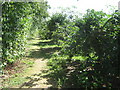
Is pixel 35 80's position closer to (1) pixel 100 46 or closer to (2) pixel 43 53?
(1) pixel 100 46

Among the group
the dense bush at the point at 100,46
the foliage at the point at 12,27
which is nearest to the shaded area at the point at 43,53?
the foliage at the point at 12,27

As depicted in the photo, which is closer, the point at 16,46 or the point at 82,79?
the point at 82,79

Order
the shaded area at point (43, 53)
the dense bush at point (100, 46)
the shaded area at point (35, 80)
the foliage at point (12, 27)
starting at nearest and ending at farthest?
the dense bush at point (100, 46) < the shaded area at point (35, 80) < the foliage at point (12, 27) < the shaded area at point (43, 53)

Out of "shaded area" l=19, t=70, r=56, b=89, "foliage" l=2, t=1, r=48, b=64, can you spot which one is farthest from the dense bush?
"foliage" l=2, t=1, r=48, b=64

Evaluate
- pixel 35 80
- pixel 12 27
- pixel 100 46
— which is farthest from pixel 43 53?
pixel 100 46

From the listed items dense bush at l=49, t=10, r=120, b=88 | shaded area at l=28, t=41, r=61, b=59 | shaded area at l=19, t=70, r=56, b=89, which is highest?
dense bush at l=49, t=10, r=120, b=88

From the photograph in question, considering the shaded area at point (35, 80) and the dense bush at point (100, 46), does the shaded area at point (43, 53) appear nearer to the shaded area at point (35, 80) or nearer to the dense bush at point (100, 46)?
the shaded area at point (35, 80)

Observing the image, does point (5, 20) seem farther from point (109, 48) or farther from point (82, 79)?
point (109, 48)

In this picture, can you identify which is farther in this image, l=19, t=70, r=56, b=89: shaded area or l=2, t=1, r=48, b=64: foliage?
l=2, t=1, r=48, b=64: foliage

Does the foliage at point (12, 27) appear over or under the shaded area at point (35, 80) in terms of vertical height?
over

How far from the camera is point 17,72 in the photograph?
16.6 ft

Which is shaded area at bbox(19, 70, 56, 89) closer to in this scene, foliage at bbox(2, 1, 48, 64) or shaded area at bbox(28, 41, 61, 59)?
foliage at bbox(2, 1, 48, 64)

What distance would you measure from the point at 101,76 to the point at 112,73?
1.07 ft

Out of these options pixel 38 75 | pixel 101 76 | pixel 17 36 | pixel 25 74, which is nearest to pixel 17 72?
pixel 25 74
